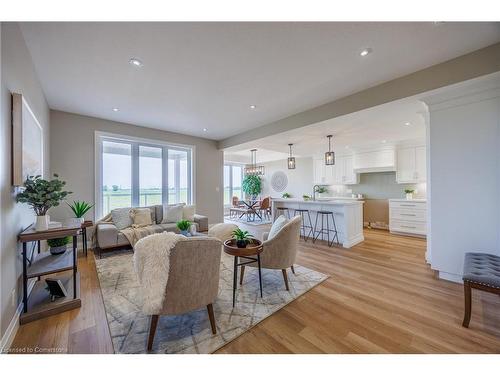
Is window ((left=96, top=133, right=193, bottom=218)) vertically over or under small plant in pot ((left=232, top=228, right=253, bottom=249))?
over

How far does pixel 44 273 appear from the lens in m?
1.98

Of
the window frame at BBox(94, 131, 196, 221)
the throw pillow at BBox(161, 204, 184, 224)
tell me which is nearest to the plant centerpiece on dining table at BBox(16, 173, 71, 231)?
the window frame at BBox(94, 131, 196, 221)

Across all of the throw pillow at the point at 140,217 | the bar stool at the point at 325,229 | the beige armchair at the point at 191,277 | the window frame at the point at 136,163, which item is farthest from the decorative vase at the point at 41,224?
the bar stool at the point at 325,229

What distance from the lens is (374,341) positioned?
1626 mm

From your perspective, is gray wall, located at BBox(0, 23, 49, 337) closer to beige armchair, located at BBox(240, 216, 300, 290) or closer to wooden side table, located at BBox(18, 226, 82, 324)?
wooden side table, located at BBox(18, 226, 82, 324)

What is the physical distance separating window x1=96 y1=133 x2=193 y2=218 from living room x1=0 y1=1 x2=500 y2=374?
0.33 ft

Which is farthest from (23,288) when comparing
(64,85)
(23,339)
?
(64,85)

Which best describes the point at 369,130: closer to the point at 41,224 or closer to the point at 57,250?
the point at 41,224

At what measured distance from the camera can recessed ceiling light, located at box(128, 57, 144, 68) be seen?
7.33 feet

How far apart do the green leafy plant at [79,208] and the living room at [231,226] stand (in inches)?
3.2

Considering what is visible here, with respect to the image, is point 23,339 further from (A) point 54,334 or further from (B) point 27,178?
(B) point 27,178
